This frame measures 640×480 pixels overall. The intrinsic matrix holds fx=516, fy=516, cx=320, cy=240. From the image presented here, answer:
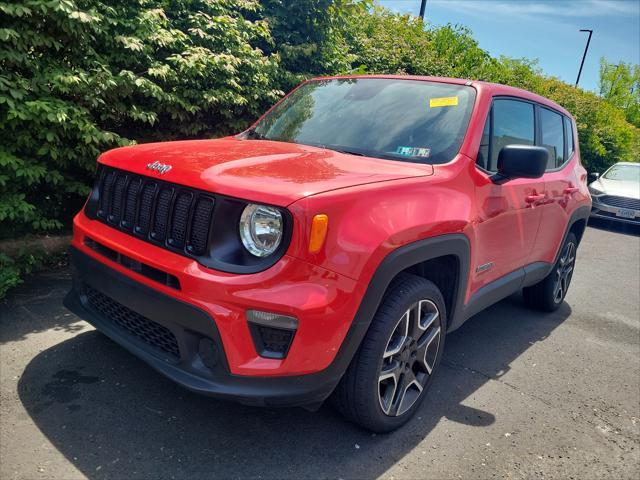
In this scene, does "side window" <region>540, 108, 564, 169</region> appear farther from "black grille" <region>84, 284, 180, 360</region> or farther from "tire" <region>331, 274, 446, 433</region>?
"black grille" <region>84, 284, 180, 360</region>

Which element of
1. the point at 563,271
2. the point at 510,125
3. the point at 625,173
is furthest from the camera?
the point at 625,173

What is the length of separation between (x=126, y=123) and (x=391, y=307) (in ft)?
12.6

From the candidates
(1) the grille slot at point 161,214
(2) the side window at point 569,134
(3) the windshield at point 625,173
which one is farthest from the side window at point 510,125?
(3) the windshield at point 625,173

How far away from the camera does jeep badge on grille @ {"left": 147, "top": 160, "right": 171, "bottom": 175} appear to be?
2.43 metres

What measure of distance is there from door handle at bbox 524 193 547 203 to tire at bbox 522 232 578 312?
3.34ft

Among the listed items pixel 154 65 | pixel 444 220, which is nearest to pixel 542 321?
pixel 444 220

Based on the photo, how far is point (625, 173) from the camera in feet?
38.7

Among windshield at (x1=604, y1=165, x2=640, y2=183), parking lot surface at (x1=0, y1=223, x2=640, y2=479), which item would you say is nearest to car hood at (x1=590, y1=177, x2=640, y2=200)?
windshield at (x1=604, y1=165, x2=640, y2=183)

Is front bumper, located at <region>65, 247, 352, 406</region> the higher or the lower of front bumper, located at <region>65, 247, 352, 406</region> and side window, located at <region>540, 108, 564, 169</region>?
the lower

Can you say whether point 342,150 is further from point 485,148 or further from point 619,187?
point 619,187

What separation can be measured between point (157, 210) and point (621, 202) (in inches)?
423

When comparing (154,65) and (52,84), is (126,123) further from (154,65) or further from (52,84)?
(52,84)

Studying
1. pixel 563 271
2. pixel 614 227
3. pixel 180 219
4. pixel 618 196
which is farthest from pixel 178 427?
pixel 614 227

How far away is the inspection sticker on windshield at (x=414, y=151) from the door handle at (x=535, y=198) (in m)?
1.01
